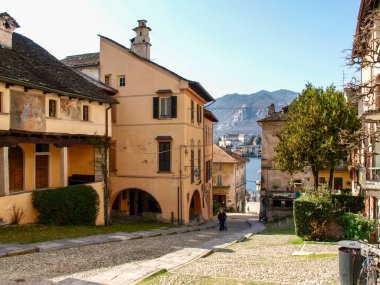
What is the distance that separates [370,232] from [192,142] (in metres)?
15.7

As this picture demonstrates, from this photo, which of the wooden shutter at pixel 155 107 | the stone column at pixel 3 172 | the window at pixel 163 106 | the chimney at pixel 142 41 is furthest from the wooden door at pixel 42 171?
the chimney at pixel 142 41

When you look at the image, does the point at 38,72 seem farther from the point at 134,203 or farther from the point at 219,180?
the point at 219,180

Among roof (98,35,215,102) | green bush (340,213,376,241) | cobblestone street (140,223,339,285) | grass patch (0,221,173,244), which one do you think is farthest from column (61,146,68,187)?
green bush (340,213,376,241)

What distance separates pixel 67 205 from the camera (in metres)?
20.3

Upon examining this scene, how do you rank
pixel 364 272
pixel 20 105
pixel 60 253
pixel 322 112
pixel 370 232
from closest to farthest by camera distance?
pixel 364 272, pixel 60 253, pixel 370 232, pixel 20 105, pixel 322 112

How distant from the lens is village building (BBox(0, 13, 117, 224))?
1808cm

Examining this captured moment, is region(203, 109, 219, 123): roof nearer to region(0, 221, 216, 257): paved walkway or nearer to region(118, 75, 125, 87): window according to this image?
region(118, 75, 125, 87): window

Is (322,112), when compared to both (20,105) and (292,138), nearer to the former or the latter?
(292,138)

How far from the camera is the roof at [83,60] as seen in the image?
3012cm

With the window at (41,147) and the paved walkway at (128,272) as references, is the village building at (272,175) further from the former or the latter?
the paved walkway at (128,272)

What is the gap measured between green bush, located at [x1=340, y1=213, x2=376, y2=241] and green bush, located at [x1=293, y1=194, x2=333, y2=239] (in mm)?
787

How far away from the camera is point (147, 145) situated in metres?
27.9

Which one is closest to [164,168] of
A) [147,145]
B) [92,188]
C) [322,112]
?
[147,145]

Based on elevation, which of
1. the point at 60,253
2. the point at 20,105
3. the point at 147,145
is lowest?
the point at 60,253
